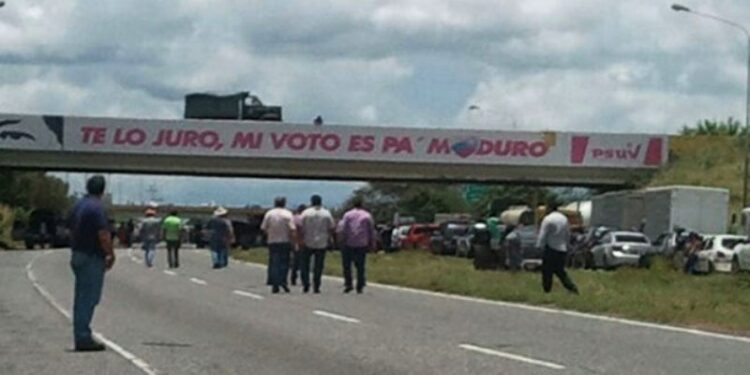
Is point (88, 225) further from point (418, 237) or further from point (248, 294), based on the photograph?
point (418, 237)

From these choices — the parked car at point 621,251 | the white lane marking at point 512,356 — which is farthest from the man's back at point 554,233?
the parked car at point 621,251

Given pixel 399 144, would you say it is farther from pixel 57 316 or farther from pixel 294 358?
pixel 294 358

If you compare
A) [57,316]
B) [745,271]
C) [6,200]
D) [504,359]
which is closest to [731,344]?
[504,359]

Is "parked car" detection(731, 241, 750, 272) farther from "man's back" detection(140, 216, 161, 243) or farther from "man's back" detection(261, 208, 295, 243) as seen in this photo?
"man's back" detection(261, 208, 295, 243)

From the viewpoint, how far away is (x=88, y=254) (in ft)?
59.4

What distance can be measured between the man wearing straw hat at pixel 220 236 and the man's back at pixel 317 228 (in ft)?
39.3

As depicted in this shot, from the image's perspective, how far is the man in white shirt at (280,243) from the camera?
31297 millimetres

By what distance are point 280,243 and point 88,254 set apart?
44.3 feet

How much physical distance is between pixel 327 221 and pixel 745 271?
18895mm

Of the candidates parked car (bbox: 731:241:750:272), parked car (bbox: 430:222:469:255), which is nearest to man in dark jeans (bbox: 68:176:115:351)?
parked car (bbox: 731:241:750:272)

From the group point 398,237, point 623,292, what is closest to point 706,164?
point 398,237

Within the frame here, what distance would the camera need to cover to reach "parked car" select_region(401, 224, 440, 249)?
76.1 m

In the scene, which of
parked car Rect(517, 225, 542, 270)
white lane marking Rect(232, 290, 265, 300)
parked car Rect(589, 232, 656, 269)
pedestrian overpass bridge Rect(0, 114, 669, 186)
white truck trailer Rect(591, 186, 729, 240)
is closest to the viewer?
white lane marking Rect(232, 290, 265, 300)

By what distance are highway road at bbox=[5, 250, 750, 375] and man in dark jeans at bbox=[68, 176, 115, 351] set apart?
1.10 feet
